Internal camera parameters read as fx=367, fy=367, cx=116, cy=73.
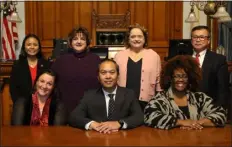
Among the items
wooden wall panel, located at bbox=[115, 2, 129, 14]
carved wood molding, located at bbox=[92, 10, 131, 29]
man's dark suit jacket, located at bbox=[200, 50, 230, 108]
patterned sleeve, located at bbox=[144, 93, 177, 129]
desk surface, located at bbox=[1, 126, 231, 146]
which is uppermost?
wooden wall panel, located at bbox=[115, 2, 129, 14]

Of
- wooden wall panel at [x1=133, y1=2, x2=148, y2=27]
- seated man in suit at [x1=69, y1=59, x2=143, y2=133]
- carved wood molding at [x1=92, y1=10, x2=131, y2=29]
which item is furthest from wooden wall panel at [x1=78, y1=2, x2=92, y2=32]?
seated man in suit at [x1=69, y1=59, x2=143, y2=133]

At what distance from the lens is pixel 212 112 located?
6.76ft

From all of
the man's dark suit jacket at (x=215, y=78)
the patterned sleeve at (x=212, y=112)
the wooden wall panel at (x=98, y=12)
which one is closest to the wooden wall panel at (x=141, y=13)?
the wooden wall panel at (x=98, y=12)

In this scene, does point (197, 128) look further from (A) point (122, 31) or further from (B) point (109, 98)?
(A) point (122, 31)

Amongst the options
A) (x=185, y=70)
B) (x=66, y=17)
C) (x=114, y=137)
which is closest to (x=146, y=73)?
(x=185, y=70)

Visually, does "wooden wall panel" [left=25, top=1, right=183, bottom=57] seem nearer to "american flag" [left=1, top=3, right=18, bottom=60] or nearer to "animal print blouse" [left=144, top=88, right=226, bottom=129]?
"american flag" [left=1, top=3, right=18, bottom=60]

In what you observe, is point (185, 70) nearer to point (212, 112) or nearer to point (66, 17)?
point (212, 112)

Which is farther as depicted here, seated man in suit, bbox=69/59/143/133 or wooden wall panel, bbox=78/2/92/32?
wooden wall panel, bbox=78/2/92/32

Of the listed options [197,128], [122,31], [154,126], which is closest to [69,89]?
[154,126]

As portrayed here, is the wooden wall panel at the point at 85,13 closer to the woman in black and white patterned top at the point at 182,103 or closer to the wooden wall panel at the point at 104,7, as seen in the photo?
the wooden wall panel at the point at 104,7

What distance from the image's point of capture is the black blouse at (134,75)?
2.63m

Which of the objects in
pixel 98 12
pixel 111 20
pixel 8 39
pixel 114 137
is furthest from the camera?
pixel 98 12

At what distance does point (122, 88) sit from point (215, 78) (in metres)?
0.73

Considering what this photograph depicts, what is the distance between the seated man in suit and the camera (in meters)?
2.09
